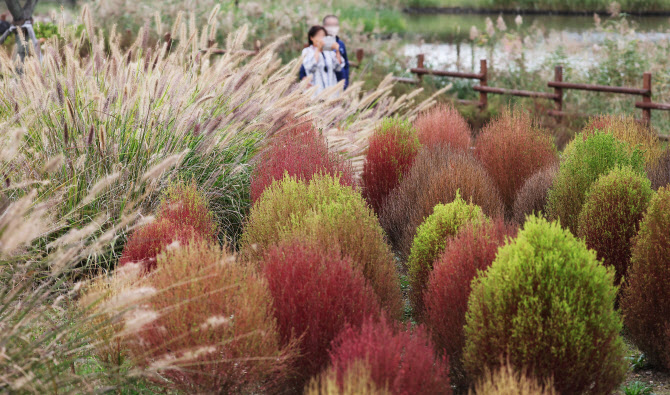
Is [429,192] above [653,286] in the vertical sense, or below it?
above

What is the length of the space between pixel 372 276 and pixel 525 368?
948 mm

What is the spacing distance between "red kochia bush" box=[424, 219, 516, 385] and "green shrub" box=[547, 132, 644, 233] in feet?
3.98

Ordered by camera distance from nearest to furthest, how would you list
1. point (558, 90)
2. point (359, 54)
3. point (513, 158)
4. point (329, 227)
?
point (329, 227)
point (513, 158)
point (558, 90)
point (359, 54)

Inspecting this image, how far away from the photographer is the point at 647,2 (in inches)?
884

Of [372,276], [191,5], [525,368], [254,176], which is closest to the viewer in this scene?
[525,368]

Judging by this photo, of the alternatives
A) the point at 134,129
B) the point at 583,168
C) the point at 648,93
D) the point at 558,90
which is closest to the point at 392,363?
the point at 583,168

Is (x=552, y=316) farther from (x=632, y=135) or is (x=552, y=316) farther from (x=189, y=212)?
(x=632, y=135)

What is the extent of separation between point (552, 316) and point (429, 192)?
5.56 ft

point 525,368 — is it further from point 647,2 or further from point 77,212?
point 647,2

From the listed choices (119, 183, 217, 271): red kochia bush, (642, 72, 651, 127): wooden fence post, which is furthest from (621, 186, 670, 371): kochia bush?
(642, 72, 651, 127): wooden fence post

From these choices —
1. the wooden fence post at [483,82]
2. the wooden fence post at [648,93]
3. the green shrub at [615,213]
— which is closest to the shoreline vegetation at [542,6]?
the wooden fence post at [483,82]

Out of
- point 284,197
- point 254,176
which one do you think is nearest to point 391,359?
point 284,197

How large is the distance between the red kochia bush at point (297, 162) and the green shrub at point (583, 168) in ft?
3.97

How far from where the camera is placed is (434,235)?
3381 millimetres
